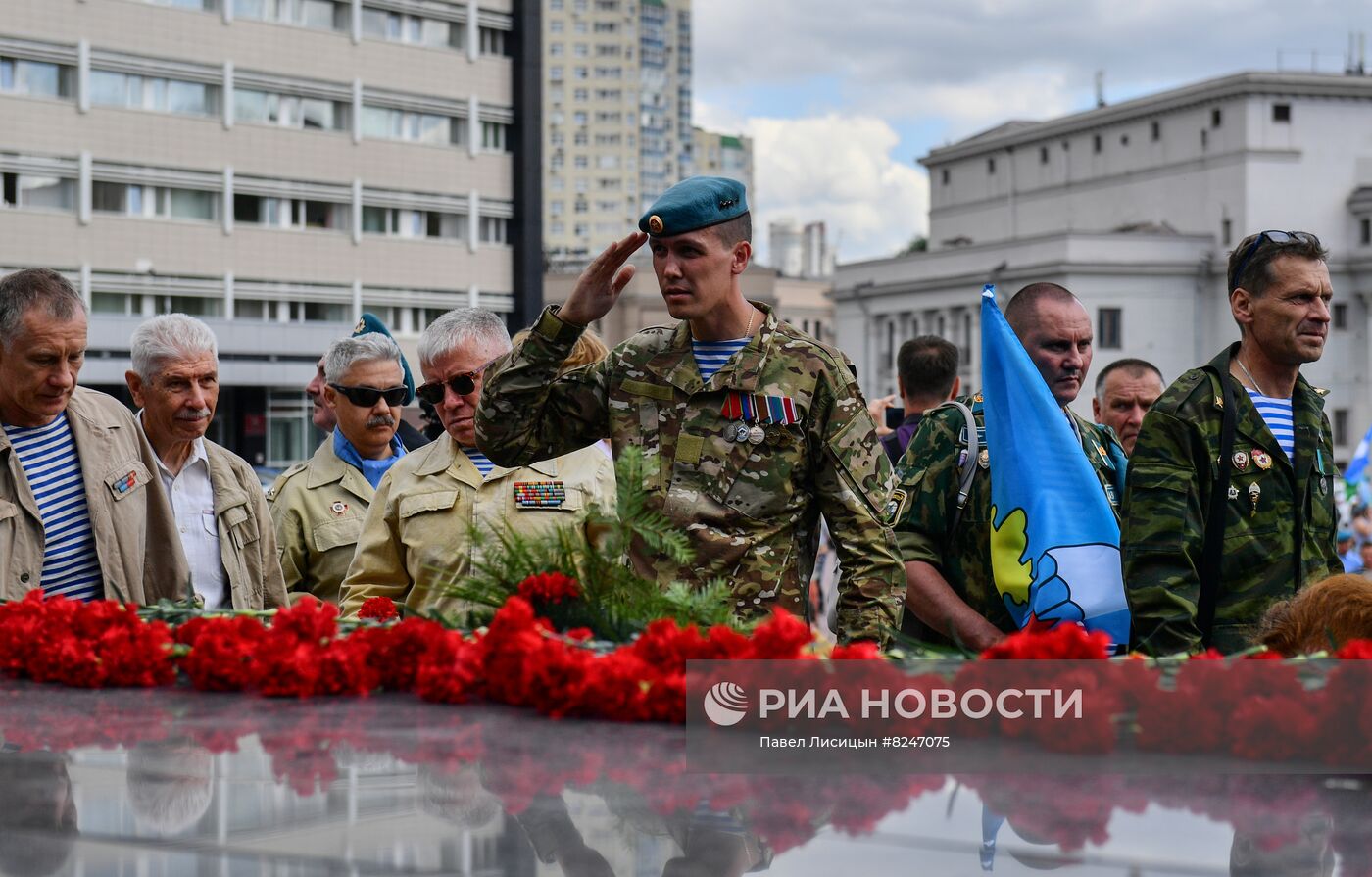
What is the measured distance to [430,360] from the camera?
208 inches

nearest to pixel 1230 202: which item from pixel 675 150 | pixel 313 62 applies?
pixel 313 62

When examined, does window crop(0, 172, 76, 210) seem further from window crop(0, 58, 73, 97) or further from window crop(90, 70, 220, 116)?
window crop(90, 70, 220, 116)

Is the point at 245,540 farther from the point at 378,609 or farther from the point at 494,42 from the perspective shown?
the point at 494,42

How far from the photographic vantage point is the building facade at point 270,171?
45.2 metres

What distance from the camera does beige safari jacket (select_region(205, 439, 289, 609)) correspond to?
542cm

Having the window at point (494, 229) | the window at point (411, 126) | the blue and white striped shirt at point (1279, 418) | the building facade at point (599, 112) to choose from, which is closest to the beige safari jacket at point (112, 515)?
the blue and white striped shirt at point (1279, 418)

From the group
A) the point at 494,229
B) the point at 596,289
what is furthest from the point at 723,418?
the point at 494,229

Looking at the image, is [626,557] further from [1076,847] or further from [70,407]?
[70,407]

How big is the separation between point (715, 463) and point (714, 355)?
0.27m

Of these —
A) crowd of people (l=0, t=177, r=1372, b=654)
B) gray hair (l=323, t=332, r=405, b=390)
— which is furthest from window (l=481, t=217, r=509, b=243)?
crowd of people (l=0, t=177, r=1372, b=654)

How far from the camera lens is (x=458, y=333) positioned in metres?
5.31

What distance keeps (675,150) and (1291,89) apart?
8620 cm

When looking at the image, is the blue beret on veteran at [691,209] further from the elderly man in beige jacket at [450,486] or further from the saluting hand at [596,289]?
the elderly man in beige jacket at [450,486]

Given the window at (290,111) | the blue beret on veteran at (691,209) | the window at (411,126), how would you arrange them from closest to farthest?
the blue beret on veteran at (691,209) < the window at (290,111) < the window at (411,126)
